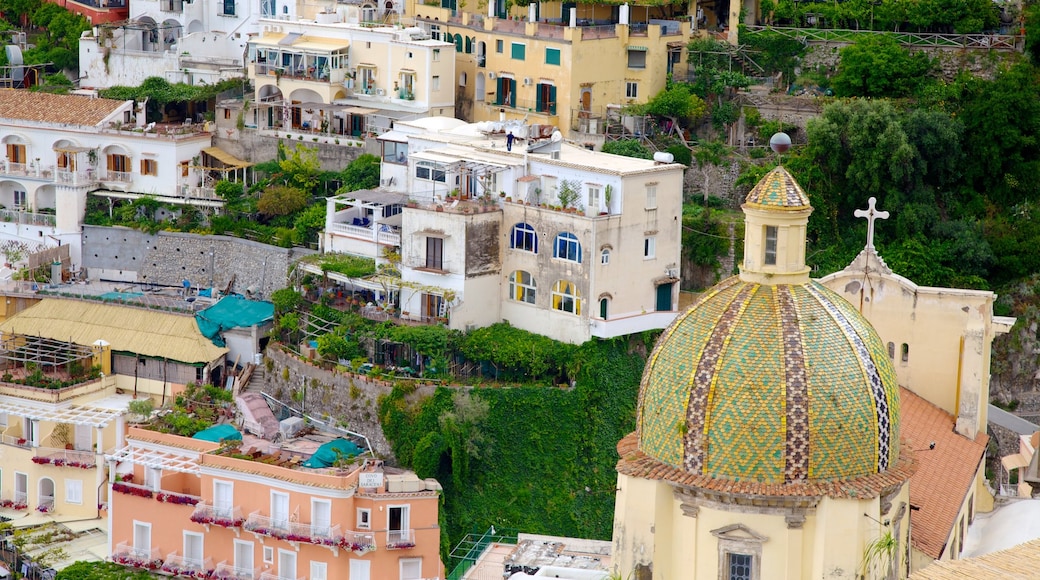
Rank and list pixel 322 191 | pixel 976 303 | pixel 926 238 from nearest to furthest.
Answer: pixel 976 303 → pixel 926 238 → pixel 322 191

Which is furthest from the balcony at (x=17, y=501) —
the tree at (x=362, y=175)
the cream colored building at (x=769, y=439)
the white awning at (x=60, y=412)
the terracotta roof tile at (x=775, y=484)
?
the terracotta roof tile at (x=775, y=484)

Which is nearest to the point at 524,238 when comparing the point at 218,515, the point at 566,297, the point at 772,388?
the point at 566,297

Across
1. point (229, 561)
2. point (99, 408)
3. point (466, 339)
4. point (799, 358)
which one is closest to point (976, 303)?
point (799, 358)

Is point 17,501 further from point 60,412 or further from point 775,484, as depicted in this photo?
point 775,484

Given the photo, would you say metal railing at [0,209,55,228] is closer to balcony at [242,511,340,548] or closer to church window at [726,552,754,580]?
balcony at [242,511,340,548]

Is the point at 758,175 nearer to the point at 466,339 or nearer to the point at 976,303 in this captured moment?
the point at 466,339

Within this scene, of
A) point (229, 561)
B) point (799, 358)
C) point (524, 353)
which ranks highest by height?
point (799, 358)
